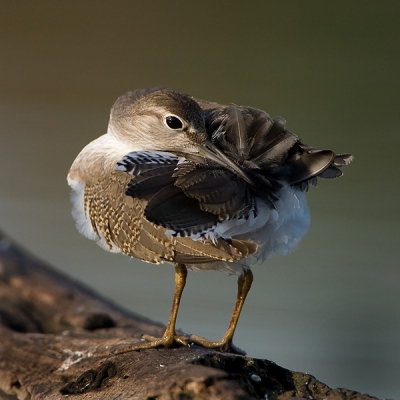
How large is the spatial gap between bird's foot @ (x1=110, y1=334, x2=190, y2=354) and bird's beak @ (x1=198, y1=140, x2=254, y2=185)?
0.95 meters

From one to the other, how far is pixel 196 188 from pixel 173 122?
0.90 meters

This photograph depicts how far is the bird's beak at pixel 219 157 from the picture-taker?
3721mm

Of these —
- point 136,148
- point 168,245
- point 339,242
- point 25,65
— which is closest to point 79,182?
point 136,148

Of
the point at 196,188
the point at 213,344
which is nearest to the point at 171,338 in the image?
the point at 213,344

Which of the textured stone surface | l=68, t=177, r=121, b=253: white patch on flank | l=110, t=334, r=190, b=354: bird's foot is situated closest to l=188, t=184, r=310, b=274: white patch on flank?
l=110, t=334, r=190, b=354: bird's foot

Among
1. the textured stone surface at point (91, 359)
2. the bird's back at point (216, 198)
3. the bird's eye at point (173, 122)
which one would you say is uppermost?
the bird's eye at point (173, 122)

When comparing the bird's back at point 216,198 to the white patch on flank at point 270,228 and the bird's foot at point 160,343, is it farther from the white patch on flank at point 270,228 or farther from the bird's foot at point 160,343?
the bird's foot at point 160,343

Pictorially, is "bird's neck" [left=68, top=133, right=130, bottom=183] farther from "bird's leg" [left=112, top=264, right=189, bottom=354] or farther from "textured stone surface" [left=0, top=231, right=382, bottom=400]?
"textured stone surface" [left=0, top=231, right=382, bottom=400]

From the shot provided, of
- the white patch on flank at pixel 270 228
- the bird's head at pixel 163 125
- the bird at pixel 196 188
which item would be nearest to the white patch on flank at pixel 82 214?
the bird at pixel 196 188

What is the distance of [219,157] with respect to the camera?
3963 mm

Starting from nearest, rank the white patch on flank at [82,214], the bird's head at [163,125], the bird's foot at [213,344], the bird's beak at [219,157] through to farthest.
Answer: the bird's beak at [219,157] → the bird's foot at [213,344] → the bird's head at [163,125] → the white patch on flank at [82,214]

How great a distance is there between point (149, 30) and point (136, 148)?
6.51 meters

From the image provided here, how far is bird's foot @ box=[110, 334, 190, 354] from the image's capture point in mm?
3859

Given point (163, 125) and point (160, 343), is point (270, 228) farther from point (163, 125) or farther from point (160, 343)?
point (163, 125)
